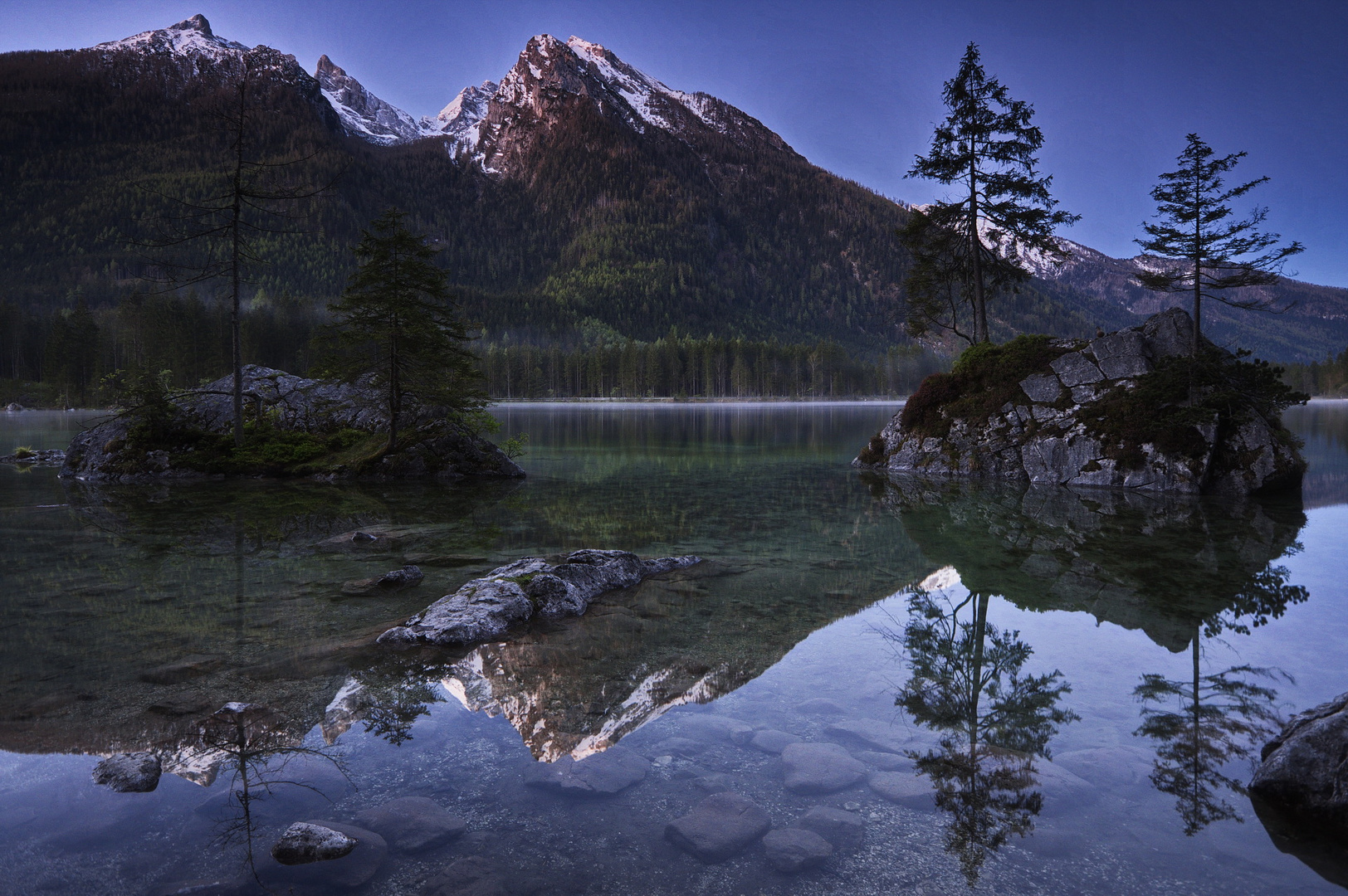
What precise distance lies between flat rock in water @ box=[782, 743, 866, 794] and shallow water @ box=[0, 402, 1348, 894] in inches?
4.2

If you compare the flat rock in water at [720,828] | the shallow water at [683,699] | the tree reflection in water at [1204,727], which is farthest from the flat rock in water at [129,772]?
the tree reflection in water at [1204,727]

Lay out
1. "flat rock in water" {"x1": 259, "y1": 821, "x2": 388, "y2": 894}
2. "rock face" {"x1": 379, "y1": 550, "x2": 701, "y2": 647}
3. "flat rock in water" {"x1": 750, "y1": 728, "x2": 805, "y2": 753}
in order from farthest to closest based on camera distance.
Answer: "rock face" {"x1": 379, "y1": 550, "x2": 701, "y2": 647} < "flat rock in water" {"x1": 750, "y1": 728, "x2": 805, "y2": 753} < "flat rock in water" {"x1": 259, "y1": 821, "x2": 388, "y2": 894}

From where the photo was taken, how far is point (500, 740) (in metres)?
5.36

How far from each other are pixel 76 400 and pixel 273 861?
124070 mm

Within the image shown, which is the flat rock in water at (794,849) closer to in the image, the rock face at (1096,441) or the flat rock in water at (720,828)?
the flat rock in water at (720,828)

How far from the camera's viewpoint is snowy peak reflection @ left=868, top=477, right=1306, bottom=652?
902 centimetres

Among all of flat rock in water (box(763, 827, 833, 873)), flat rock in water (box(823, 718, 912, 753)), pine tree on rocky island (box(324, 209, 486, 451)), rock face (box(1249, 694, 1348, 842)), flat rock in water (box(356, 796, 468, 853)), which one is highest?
pine tree on rocky island (box(324, 209, 486, 451))

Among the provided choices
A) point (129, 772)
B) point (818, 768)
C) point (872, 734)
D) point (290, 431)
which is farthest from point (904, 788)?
point (290, 431)

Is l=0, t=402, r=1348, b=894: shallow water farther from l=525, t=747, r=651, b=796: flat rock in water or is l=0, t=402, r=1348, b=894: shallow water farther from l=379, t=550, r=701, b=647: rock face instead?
l=379, t=550, r=701, b=647: rock face

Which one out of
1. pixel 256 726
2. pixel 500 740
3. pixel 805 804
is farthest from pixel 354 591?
pixel 805 804

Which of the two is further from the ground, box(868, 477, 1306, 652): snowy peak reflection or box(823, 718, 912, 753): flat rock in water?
box(868, 477, 1306, 652): snowy peak reflection

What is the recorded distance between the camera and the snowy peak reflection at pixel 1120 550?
9.02 metres

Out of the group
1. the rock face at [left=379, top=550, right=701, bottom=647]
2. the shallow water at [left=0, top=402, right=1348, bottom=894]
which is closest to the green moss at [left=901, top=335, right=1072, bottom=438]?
the shallow water at [left=0, top=402, right=1348, bottom=894]

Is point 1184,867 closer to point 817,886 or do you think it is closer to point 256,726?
point 817,886
